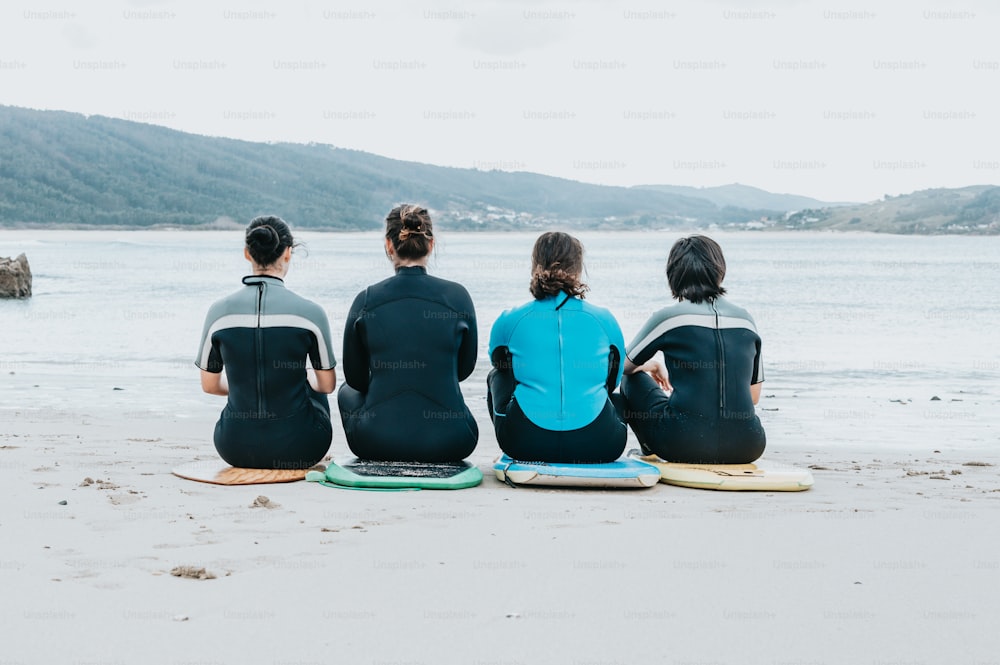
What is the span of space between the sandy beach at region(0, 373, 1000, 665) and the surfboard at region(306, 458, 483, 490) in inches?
2.7

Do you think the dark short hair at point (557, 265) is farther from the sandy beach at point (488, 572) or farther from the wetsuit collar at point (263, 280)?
the wetsuit collar at point (263, 280)

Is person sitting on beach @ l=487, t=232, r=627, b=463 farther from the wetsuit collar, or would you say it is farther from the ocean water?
the wetsuit collar

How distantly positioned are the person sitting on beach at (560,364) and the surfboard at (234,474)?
3.90 feet

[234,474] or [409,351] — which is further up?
[409,351]

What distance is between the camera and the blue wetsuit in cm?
514

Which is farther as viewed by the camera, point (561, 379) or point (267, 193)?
point (267, 193)

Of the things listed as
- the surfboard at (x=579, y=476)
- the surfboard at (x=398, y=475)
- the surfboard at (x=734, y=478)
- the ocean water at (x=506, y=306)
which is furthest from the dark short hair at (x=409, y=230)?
the surfboard at (x=734, y=478)

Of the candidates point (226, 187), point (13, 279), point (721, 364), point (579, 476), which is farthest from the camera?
point (226, 187)

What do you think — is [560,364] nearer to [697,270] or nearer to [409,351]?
[409,351]

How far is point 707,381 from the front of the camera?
17.1 ft

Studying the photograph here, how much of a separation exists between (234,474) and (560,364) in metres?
1.86

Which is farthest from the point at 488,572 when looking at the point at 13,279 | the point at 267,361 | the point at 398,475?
the point at 13,279

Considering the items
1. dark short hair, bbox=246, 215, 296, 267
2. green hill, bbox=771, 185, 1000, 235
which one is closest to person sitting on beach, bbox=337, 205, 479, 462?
dark short hair, bbox=246, 215, 296, 267

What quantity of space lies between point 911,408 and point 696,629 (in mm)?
7716
